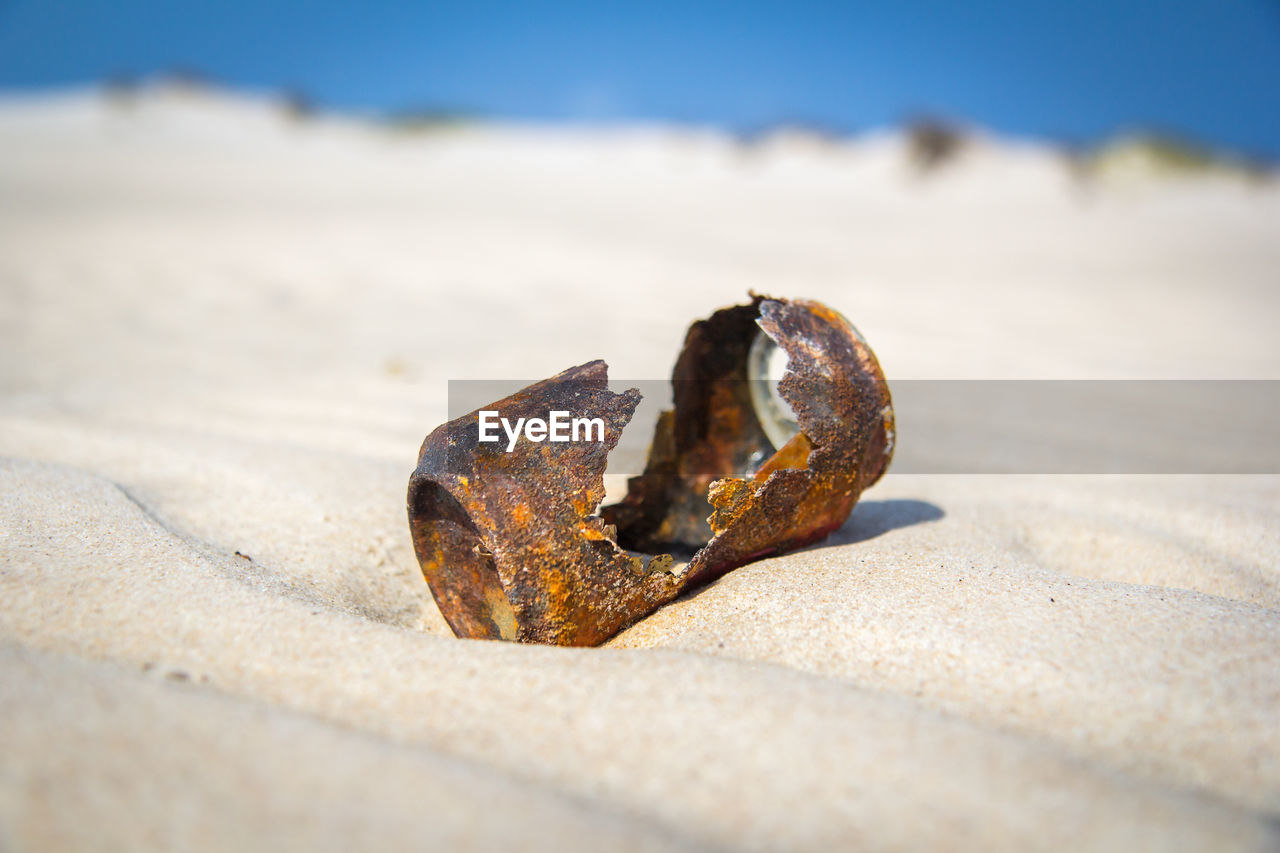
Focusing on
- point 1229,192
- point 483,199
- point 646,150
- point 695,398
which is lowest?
point 695,398

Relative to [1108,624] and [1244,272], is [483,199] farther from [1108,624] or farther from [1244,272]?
[1108,624]

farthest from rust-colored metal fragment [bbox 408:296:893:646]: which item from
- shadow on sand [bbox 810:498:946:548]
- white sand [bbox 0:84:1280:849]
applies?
shadow on sand [bbox 810:498:946:548]

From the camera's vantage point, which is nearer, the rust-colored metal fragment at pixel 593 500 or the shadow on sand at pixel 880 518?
the rust-colored metal fragment at pixel 593 500

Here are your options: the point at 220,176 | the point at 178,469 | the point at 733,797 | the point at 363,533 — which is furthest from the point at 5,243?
the point at 733,797

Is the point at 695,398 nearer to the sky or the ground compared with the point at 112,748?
nearer to the sky

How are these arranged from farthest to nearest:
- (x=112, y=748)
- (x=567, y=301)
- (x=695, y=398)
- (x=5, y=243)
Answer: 1. (x=5, y=243)
2. (x=567, y=301)
3. (x=695, y=398)
4. (x=112, y=748)

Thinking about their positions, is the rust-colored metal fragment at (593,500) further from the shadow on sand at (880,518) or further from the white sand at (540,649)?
the shadow on sand at (880,518)

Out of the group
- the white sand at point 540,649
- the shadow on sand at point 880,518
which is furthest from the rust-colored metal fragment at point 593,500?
the shadow on sand at point 880,518

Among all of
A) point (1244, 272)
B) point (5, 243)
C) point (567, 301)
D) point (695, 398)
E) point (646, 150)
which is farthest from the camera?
point (646, 150)

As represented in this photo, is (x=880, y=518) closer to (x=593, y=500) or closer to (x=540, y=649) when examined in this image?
(x=593, y=500)
